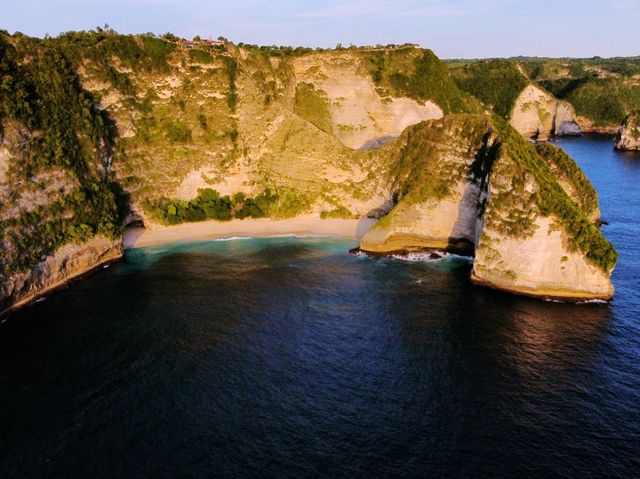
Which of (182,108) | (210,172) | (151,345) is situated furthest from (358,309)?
(182,108)

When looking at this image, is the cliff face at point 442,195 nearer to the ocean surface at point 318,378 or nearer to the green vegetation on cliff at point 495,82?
the ocean surface at point 318,378

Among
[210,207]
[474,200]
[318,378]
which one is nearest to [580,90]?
[474,200]

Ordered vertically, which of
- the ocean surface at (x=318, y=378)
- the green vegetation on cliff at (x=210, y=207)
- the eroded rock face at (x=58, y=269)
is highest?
the green vegetation on cliff at (x=210, y=207)

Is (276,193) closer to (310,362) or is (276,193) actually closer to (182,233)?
(182,233)

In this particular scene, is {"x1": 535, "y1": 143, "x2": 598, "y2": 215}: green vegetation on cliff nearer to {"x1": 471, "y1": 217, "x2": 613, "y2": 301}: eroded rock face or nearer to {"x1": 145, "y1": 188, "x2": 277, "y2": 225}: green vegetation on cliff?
{"x1": 471, "y1": 217, "x2": 613, "y2": 301}: eroded rock face

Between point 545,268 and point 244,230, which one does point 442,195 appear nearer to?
point 545,268

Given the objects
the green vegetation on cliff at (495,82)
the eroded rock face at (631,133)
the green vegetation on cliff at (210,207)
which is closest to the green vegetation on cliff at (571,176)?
the green vegetation on cliff at (210,207)
